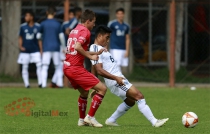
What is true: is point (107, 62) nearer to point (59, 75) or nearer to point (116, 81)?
point (116, 81)

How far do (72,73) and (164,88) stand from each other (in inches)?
334

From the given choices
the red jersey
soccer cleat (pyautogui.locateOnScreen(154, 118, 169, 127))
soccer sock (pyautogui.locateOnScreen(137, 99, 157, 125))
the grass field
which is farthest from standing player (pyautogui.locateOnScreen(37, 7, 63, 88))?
soccer cleat (pyautogui.locateOnScreen(154, 118, 169, 127))

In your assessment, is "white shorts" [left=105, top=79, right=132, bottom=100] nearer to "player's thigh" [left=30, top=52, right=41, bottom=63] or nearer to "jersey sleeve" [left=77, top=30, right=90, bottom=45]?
"jersey sleeve" [left=77, top=30, right=90, bottom=45]

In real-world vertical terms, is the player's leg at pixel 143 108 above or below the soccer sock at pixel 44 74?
above

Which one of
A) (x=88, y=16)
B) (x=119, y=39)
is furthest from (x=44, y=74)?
(x=88, y=16)

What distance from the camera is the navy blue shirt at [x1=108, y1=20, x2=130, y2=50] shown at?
17.9 meters

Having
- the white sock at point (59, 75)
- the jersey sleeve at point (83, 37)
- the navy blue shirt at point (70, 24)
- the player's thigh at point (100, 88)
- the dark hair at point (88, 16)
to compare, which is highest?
the dark hair at point (88, 16)

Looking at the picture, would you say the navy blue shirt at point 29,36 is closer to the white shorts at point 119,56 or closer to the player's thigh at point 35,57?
the player's thigh at point 35,57

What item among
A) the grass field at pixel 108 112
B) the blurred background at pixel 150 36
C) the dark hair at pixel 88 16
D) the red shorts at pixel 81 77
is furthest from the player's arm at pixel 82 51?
the blurred background at pixel 150 36

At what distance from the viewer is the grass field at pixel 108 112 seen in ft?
32.0

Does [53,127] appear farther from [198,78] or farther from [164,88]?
[198,78]

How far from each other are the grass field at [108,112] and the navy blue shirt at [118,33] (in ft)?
4.71

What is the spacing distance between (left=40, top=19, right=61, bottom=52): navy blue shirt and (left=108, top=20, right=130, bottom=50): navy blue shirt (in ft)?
4.88

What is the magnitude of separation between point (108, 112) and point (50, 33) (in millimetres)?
5658
